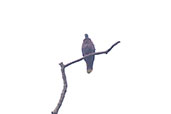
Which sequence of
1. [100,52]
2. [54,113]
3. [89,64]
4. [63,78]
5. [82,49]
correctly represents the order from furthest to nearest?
1. [82,49]
2. [89,64]
3. [100,52]
4. [63,78]
5. [54,113]

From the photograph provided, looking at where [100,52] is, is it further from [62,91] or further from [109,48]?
[62,91]

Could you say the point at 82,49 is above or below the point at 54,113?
above

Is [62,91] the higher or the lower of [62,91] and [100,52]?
the lower

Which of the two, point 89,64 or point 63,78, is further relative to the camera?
point 89,64

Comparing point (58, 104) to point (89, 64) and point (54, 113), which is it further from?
point (89, 64)

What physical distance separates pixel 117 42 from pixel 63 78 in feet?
3.69

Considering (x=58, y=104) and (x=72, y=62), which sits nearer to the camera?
(x=58, y=104)

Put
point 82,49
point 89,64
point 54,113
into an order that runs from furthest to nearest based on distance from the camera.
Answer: point 82,49, point 89,64, point 54,113

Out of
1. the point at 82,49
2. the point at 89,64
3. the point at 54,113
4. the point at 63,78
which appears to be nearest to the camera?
the point at 54,113

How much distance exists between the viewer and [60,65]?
24.6 feet

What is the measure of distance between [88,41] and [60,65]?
17.1 feet

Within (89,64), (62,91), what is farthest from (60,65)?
(89,64)

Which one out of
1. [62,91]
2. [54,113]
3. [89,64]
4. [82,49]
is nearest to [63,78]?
[62,91]

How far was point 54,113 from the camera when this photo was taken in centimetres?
655
